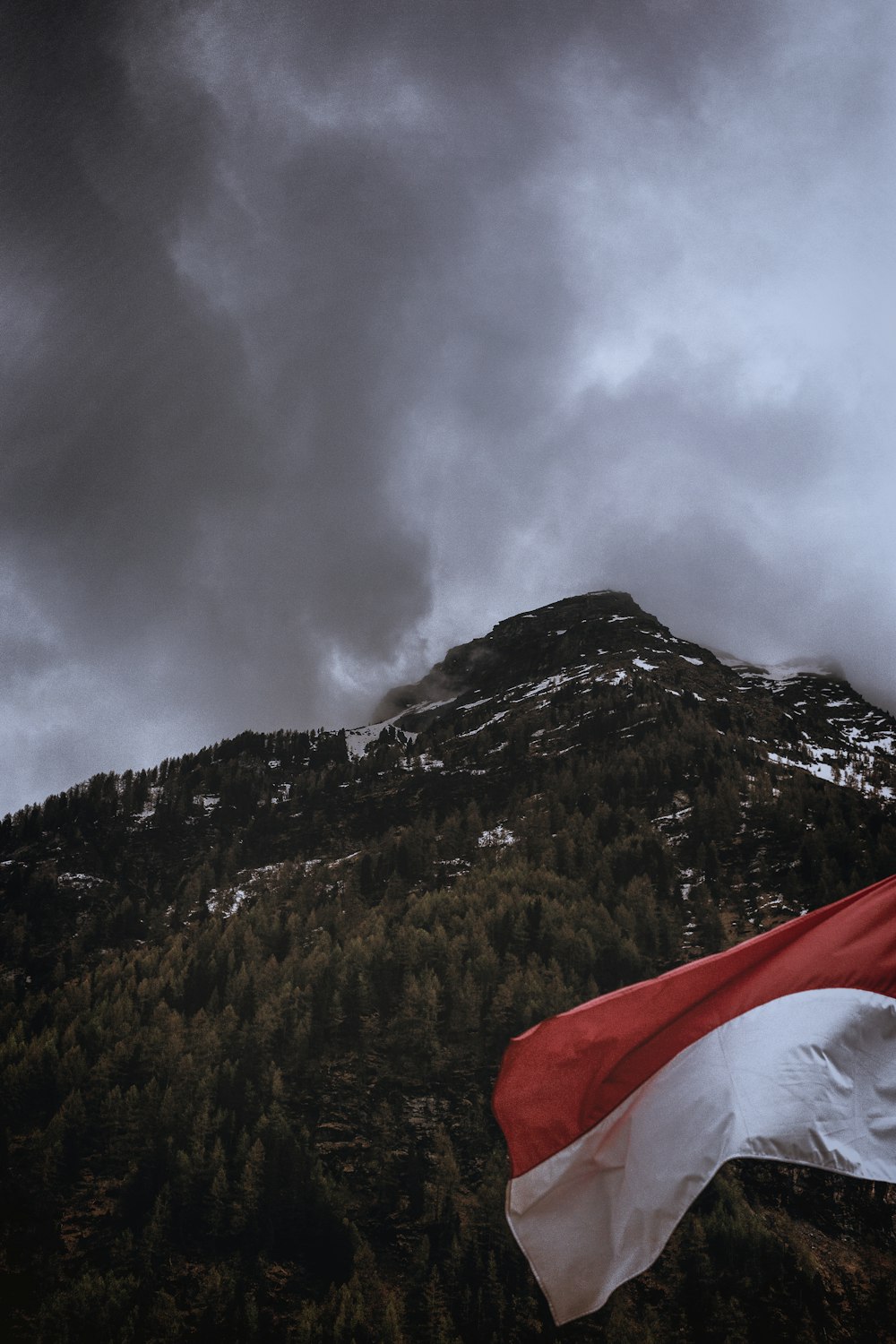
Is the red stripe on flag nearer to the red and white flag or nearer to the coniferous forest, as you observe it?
the red and white flag

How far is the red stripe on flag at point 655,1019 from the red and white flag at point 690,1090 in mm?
19

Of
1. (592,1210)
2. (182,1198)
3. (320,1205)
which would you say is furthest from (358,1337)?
(592,1210)

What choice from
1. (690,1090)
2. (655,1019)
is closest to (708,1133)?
(690,1090)

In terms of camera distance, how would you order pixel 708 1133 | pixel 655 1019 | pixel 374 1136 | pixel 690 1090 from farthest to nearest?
pixel 374 1136 < pixel 655 1019 < pixel 690 1090 < pixel 708 1133

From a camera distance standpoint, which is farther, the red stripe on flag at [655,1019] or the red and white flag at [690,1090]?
the red stripe on flag at [655,1019]

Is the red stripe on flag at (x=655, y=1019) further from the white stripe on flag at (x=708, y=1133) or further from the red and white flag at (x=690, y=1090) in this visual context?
the white stripe on flag at (x=708, y=1133)

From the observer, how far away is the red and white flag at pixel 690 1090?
37.8 ft

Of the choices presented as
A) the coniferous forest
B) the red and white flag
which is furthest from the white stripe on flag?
the coniferous forest

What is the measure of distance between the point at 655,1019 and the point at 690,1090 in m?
1.01

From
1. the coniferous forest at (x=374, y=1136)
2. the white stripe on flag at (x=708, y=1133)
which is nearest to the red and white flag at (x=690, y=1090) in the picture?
the white stripe on flag at (x=708, y=1133)

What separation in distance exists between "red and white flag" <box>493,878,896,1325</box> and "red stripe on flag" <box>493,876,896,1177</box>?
2cm

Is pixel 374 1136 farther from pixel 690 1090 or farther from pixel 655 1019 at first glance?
pixel 690 1090

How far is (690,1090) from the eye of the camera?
12461mm

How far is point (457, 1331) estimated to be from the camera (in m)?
70.1
